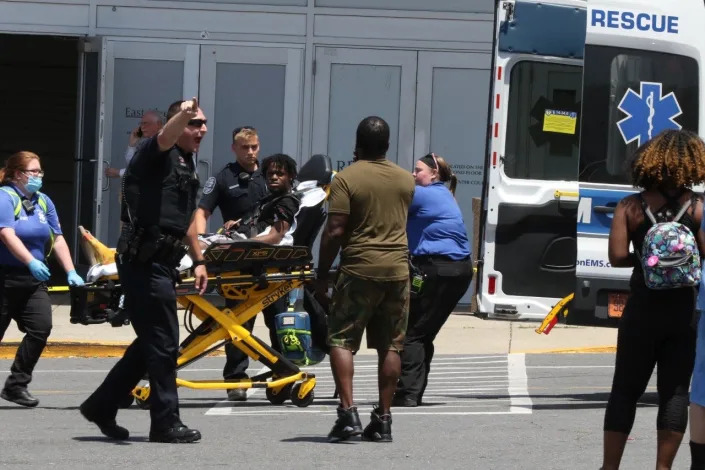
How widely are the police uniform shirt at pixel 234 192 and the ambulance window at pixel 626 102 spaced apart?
2.08 m

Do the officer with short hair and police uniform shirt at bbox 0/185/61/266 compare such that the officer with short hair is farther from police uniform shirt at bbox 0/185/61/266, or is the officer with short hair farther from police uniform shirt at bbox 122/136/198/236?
police uniform shirt at bbox 122/136/198/236

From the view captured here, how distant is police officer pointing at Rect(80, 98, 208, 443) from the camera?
811 cm

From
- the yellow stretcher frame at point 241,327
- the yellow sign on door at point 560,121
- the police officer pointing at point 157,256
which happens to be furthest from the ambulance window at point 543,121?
the police officer pointing at point 157,256

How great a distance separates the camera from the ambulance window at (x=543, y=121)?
439 inches

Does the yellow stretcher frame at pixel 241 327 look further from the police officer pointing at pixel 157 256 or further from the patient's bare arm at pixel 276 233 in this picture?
the police officer pointing at pixel 157 256

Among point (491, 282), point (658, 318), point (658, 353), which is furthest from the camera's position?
point (491, 282)

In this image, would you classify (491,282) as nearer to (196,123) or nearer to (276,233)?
(276,233)

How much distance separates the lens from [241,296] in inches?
381

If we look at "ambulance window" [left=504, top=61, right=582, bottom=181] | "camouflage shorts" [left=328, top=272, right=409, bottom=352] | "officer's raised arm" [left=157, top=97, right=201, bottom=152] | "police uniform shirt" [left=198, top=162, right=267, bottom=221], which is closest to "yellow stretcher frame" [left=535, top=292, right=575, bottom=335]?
"ambulance window" [left=504, top=61, right=582, bottom=181]

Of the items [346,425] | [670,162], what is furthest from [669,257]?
[346,425]

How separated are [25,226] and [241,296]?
58.0 inches

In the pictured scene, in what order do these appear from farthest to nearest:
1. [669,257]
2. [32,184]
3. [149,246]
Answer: [32,184], [149,246], [669,257]

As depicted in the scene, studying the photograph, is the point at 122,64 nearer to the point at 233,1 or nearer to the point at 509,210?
the point at 233,1

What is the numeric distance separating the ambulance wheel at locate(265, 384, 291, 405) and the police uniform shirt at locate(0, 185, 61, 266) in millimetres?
1642
